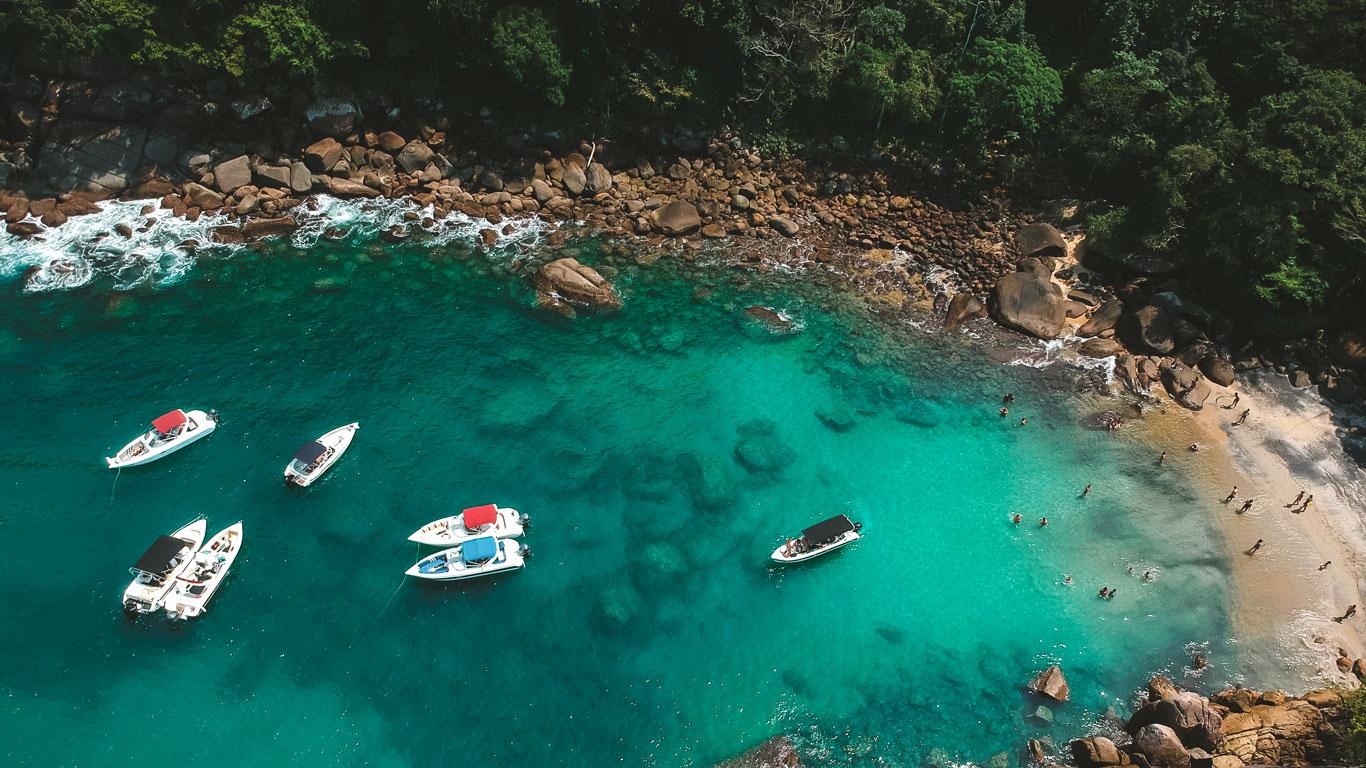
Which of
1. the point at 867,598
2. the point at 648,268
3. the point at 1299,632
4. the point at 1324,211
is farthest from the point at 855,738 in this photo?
the point at 1324,211

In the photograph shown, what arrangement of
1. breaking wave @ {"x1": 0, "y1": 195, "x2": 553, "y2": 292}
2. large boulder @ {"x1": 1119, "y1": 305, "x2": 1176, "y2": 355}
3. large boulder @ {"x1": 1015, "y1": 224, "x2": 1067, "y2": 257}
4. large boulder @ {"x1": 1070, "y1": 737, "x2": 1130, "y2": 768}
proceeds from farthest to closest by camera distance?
large boulder @ {"x1": 1015, "y1": 224, "x2": 1067, "y2": 257}
breaking wave @ {"x1": 0, "y1": 195, "x2": 553, "y2": 292}
large boulder @ {"x1": 1119, "y1": 305, "x2": 1176, "y2": 355}
large boulder @ {"x1": 1070, "y1": 737, "x2": 1130, "y2": 768}

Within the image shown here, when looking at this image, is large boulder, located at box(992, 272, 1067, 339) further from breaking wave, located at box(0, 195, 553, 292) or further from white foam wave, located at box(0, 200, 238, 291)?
white foam wave, located at box(0, 200, 238, 291)

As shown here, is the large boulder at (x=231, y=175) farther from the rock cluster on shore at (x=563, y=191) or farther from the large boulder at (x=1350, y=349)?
the large boulder at (x=1350, y=349)

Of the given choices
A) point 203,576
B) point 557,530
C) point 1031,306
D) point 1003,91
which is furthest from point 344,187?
point 1031,306

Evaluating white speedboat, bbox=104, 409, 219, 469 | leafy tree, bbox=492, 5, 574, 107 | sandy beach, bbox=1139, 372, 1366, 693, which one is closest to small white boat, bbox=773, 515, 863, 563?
sandy beach, bbox=1139, 372, 1366, 693

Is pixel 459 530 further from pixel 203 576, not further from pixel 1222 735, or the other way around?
pixel 1222 735

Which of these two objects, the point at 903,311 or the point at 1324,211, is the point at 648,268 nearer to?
the point at 903,311

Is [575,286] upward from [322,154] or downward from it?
downward
